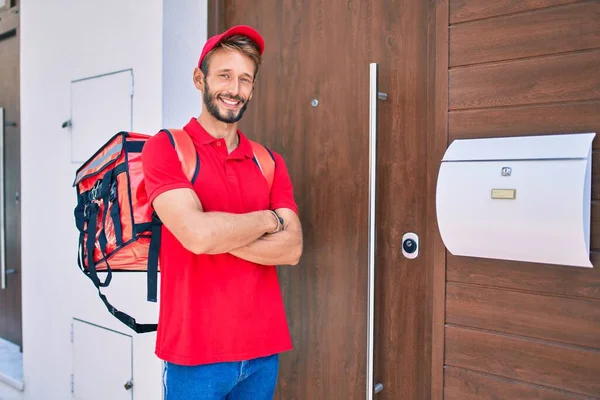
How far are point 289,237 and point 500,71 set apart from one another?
0.80m

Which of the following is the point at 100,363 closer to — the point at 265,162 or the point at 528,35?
the point at 265,162

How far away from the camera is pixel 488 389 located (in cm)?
160

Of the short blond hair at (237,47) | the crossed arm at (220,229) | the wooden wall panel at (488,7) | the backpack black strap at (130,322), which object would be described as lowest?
the backpack black strap at (130,322)

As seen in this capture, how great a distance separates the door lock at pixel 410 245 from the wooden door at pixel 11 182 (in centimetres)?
316

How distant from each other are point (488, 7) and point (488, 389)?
3.77ft

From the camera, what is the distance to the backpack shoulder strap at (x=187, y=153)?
1537mm

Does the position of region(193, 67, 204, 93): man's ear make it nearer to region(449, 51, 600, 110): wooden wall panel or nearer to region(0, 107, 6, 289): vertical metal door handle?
region(449, 51, 600, 110): wooden wall panel

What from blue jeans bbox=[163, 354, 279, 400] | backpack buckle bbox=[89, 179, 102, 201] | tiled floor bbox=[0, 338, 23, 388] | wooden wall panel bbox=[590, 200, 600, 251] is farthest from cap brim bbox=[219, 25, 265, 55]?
tiled floor bbox=[0, 338, 23, 388]

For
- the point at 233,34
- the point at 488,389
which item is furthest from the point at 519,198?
the point at 233,34

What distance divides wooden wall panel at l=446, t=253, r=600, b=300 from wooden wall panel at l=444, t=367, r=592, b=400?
0.91ft

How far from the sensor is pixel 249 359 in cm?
154

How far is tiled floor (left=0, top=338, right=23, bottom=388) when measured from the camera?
3.53 meters

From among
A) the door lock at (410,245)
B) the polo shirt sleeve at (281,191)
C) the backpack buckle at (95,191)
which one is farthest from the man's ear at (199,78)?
the door lock at (410,245)

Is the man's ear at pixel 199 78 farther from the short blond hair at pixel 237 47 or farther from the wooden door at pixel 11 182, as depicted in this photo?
the wooden door at pixel 11 182
